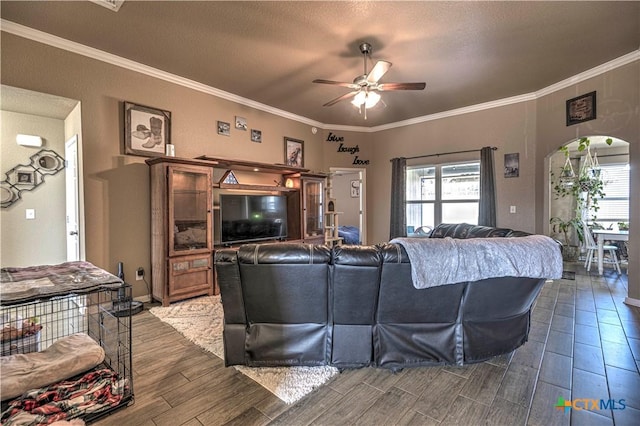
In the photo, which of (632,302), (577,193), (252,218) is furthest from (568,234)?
(252,218)

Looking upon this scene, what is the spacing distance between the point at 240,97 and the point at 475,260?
13.7 feet

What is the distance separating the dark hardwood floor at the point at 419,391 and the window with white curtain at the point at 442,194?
309cm

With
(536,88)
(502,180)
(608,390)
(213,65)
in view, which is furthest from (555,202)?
(213,65)

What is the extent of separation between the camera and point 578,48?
3.32 m

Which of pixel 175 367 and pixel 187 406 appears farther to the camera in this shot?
pixel 175 367

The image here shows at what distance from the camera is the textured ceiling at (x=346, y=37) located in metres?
2.61

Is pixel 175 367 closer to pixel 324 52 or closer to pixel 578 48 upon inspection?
pixel 324 52

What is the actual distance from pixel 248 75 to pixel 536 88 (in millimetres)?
4326

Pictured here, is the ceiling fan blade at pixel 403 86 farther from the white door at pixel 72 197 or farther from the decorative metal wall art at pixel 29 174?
the decorative metal wall art at pixel 29 174

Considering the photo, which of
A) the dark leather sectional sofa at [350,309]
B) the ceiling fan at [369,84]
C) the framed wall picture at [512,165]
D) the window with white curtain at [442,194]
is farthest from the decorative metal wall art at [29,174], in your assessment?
the framed wall picture at [512,165]

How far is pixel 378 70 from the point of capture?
113 inches

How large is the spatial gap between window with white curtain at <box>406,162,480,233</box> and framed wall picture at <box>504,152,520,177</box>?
0.45 meters

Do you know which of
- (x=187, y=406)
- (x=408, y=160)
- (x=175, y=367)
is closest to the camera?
(x=187, y=406)

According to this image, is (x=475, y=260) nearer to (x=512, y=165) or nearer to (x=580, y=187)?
(x=512, y=165)
